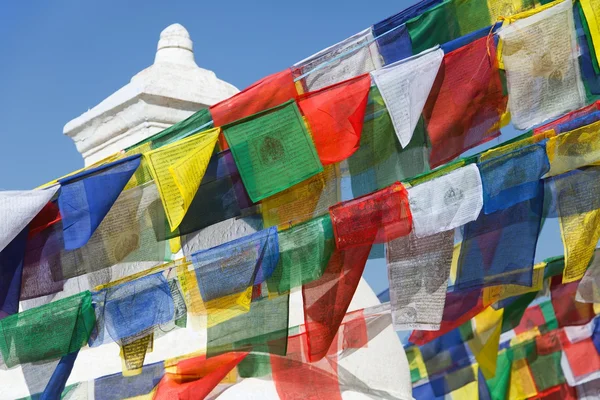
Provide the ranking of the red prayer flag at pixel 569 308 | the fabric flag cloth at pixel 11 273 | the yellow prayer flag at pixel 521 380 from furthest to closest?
the yellow prayer flag at pixel 521 380 → the red prayer flag at pixel 569 308 → the fabric flag cloth at pixel 11 273

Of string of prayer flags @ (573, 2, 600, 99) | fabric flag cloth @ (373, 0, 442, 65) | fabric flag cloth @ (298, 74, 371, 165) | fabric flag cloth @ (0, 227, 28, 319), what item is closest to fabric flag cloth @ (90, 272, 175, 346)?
fabric flag cloth @ (0, 227, 28, 319)

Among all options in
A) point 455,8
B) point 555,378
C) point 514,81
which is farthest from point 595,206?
point 555,378

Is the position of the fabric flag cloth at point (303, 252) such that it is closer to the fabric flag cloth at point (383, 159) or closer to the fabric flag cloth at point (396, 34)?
the fabric flag cloth at point (383, 159)

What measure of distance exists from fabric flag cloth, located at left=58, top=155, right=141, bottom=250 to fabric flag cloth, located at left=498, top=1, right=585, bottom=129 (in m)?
1.52

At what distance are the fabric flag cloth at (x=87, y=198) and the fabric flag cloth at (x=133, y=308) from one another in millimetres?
245

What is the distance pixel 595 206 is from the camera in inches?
147

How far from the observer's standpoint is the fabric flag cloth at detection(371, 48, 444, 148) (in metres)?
3.51

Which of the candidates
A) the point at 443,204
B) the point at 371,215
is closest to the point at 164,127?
the point at 371,215

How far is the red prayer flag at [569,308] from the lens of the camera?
18.8ft

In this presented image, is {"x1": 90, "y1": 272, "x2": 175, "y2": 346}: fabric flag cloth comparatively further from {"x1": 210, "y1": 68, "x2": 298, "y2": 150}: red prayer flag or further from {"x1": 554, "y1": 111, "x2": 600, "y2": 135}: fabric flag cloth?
{"x1": 554, "y1": 111, "x2": 600, "y2": 135}: fabric flag cloth

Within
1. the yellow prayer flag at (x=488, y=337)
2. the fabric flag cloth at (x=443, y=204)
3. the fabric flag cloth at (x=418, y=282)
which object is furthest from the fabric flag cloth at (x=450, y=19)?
the yellow prayer flag at (x=488, y=337)

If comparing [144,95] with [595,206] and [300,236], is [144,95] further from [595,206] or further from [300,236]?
[595,206]

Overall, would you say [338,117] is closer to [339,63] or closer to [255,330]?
[339,63]

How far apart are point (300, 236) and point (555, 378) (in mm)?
3509
